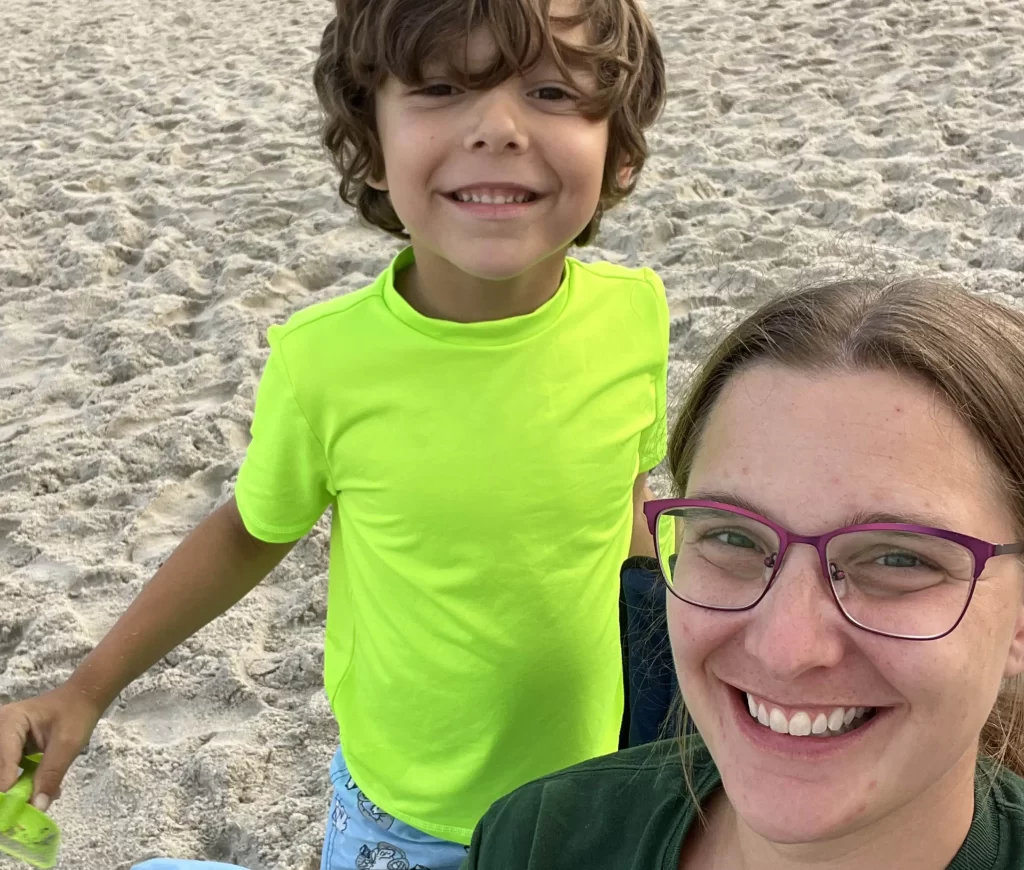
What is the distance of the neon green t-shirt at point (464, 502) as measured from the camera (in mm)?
1560

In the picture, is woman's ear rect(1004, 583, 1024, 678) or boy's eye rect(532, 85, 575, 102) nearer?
woman's ear rect(1004, 583, 1024, 678)

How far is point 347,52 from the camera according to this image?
5.26 ft

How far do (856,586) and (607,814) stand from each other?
479 mm

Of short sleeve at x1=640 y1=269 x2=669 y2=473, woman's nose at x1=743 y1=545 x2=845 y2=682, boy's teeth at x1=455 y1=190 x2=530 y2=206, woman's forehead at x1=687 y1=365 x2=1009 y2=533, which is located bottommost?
short sleeve at x1=640 y1=269 x2=669 y2=473

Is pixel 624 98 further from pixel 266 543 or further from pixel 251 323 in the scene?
pixel 251 323

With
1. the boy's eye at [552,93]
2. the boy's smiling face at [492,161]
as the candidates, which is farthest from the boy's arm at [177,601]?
the boy's eye at [552,93]

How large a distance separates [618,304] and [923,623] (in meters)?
0.88

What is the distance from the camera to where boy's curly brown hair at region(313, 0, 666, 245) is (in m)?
1.42

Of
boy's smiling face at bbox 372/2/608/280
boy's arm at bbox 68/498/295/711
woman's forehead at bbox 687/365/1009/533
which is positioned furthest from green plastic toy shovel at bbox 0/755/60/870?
woman's forehead at bbox 687/365/1009/533

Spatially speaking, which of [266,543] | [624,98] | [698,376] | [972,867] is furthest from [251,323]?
[972,867]

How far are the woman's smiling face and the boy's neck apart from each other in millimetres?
625

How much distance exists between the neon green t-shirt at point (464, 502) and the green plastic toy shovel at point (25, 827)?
1.59 feet

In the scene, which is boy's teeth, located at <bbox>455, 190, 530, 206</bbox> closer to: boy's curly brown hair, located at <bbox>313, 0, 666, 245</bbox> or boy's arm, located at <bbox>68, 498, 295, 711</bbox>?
boy's curly brown hair, located at <bbox>313, 0, 666, 245</bbox>

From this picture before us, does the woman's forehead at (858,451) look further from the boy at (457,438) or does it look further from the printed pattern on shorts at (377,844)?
the printed pattern on shorts at (377,844)
